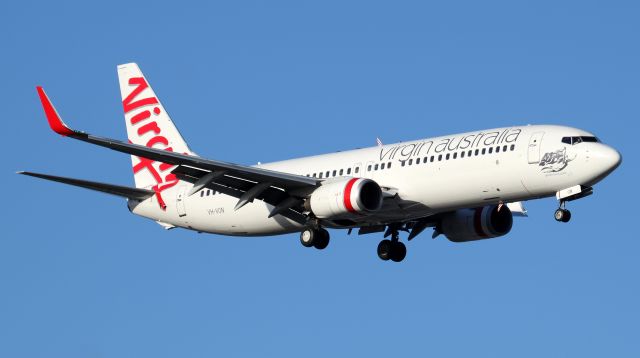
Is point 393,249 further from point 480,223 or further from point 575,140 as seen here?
point 575,140

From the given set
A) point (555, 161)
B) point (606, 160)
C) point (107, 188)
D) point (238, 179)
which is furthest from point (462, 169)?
point (107, 188)

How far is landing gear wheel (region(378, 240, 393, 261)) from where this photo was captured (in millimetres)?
65250

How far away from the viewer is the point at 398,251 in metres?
65.3

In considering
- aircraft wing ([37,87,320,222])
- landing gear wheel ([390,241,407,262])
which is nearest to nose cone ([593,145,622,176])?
aircraft wing ([37,87,320,222])

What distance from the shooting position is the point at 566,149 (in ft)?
186

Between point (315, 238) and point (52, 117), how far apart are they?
13.6 metres

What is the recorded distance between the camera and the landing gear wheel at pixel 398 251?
214 feet

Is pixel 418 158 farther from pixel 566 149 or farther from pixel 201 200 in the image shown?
pixel 201 200

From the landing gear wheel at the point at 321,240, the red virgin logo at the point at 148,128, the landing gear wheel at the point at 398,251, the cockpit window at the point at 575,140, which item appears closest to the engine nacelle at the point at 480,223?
the landing gear wheel at the point at 398,251

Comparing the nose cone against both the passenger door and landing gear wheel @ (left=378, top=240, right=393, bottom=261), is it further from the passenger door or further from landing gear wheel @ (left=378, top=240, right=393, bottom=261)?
landing gear wheel @ (left=378, top=240, right=393, bottom=261)

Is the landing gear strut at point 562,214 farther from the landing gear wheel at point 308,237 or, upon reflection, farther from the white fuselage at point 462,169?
the landing gear wheel at point 308,237

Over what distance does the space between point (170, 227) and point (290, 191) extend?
9.26 m

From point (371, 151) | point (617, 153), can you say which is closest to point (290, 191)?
point (371, 151)

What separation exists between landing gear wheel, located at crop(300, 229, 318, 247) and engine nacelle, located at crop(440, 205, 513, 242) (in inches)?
261
